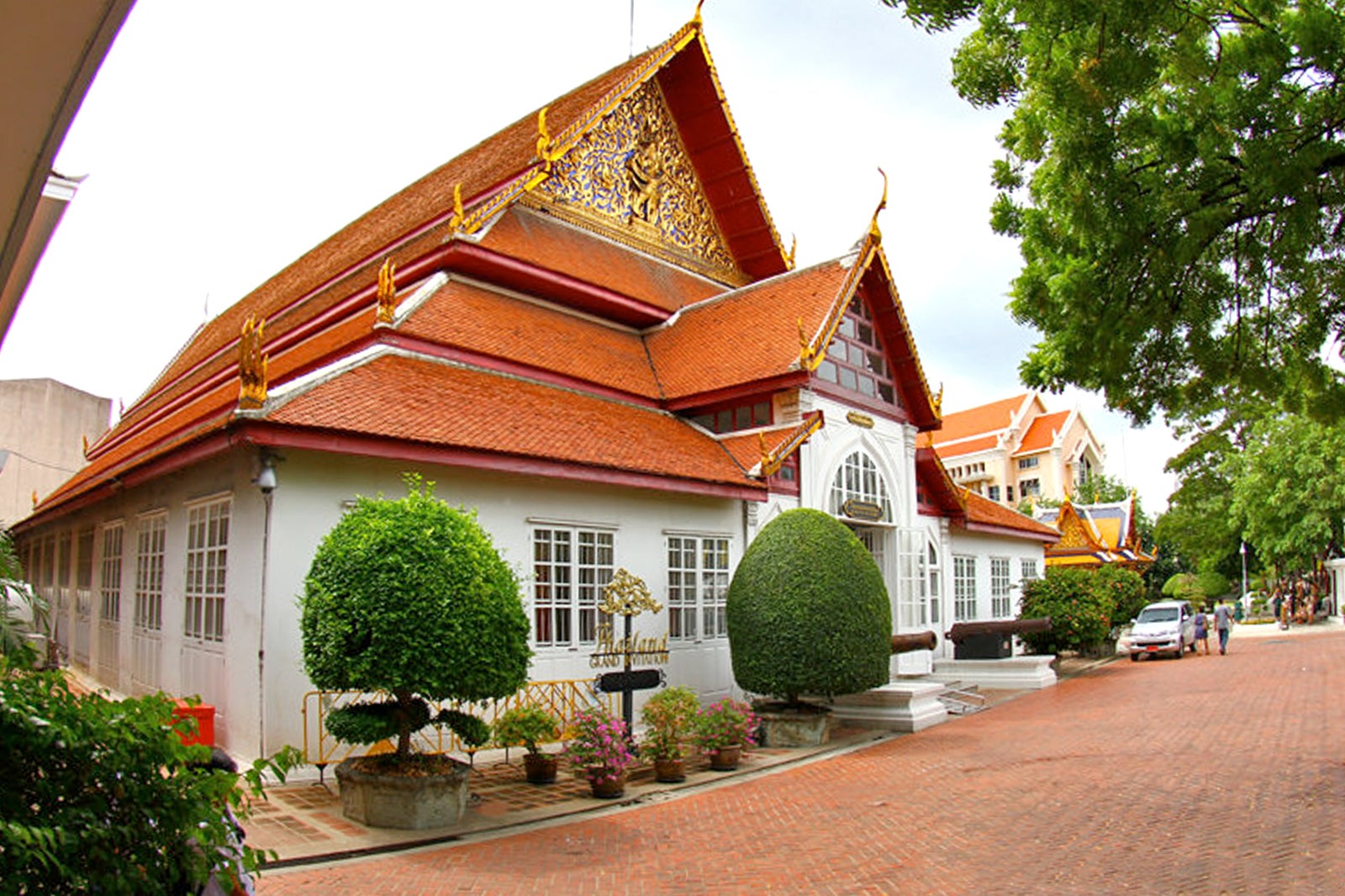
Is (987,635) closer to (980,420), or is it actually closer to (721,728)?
(721,728)

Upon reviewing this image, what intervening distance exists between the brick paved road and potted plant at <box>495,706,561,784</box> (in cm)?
136

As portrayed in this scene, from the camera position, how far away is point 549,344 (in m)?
15.3

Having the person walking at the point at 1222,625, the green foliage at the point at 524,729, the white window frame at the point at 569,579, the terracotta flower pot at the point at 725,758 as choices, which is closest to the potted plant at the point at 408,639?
the green foliage at the point at 524,729

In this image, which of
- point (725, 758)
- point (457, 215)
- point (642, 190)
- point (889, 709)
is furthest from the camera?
point (642, 190)

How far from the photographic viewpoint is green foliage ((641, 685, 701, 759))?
10328 millimetres

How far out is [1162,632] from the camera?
27.2 meters

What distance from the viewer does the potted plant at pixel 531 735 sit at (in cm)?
970

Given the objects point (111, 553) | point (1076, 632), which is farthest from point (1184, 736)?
point (111, 553)

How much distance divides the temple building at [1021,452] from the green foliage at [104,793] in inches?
2488

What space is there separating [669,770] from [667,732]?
15.2 inches

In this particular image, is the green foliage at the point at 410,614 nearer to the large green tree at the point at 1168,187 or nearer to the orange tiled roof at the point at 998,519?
the large green tree at the point at 1168,187

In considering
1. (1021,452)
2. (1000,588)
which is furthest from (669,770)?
(1021,452)

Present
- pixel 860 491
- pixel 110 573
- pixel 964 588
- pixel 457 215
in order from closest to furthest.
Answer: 1. pixel 457 215
2. pixel 110 573
3. pixel 860 491
4. pixel 964 588

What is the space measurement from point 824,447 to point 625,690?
7584mm
